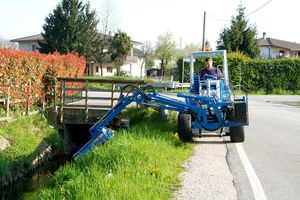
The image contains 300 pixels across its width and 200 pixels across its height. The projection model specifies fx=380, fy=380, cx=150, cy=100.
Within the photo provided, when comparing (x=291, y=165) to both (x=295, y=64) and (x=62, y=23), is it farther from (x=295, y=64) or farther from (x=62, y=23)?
(x=62, y=23)

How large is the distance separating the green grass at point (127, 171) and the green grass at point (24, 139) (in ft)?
11.9

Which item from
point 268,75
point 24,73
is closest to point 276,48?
point 268,75

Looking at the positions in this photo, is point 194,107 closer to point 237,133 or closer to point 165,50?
point 237,133

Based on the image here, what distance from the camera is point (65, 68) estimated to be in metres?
19.6

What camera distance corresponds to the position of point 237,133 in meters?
9.63

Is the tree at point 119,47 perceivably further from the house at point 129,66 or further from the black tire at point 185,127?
the black tire at point 185,127

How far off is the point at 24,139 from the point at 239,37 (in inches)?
1239

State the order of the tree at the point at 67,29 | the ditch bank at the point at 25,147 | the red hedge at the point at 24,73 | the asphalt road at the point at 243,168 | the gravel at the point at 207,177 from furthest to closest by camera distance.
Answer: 1. the tree at the point at 67,29
2. the red hedge at the point at 24,73
3. the ditch bank at the point at 25,147
4. the asphalt road at the point at 243,168
5. the gravel at the point at 207,177

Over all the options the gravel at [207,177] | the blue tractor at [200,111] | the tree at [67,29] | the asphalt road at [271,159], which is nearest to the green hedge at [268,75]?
the tree at [67,29]

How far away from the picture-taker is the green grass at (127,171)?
5.43 metres

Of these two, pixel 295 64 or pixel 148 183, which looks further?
pixel 295 64

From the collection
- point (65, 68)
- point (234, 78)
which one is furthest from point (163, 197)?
point (234, 78)

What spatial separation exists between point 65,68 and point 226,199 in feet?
51.1

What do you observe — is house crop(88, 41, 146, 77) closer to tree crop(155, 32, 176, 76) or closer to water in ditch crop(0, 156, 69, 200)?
tree crop(155, 32, 176, 76)
